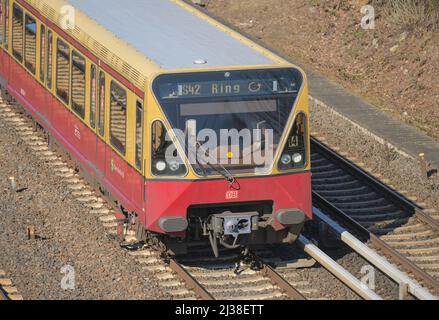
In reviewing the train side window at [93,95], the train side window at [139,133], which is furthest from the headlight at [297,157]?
the train side window at [93,95]

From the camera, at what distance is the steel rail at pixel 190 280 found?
55.2 feet

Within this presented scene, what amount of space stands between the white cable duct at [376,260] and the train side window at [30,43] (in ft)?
20.0

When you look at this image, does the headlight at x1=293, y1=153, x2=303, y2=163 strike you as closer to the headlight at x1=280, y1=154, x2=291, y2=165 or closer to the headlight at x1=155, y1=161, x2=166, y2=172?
the headlight at x1=280, y1=154, x2=291, y2=165

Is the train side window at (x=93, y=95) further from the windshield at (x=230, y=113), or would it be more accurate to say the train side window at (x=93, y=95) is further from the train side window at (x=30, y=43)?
the train side window at (x=30, y=43)

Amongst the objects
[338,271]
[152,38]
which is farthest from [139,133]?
[338,271]

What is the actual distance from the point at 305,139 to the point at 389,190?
4184 mm

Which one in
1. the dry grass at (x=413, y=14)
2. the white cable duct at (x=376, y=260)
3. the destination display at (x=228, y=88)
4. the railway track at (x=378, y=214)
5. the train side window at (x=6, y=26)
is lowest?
the railway track at (x=378, y=214)

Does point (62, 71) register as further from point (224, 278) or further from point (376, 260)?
point (376, 260)

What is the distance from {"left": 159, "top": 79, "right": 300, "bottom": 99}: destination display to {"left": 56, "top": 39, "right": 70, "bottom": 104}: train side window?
4.33 m

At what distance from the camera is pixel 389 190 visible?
21.2 meters

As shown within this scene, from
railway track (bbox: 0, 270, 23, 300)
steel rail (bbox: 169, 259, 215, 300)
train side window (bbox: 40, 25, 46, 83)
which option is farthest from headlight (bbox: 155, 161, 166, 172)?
train side window (bbox: 40, 25, 46, 83)

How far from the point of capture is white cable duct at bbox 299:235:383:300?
1669 centimetres
